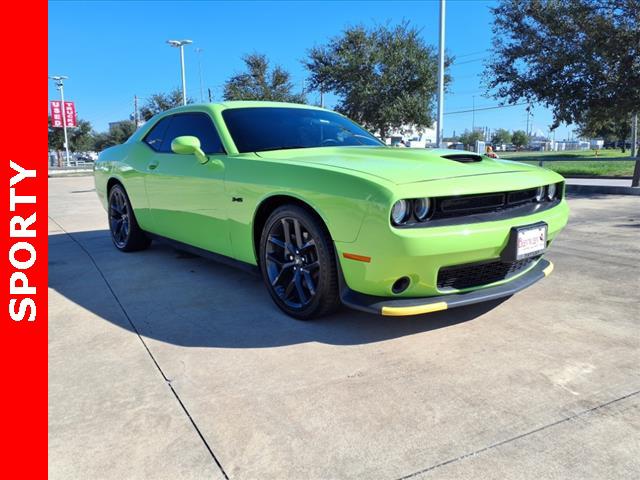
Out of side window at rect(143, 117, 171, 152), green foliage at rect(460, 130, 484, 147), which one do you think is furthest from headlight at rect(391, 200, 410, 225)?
green foliage at rect(460, 130, 484, 147)

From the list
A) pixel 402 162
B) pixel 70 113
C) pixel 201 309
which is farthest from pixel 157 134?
pixel 70 113

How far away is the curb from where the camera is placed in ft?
38.6

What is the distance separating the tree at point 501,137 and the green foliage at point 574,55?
105300mm

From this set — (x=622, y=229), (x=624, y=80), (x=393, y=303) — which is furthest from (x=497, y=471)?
(x=624, y=80)

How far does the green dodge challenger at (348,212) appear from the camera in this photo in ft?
8.80

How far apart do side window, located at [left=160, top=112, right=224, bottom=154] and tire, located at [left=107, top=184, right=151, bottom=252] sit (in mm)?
984

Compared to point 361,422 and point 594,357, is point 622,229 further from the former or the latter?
point 361,422

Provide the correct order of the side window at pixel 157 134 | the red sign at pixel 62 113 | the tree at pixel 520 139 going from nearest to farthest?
the side window at pixel 157 134, the red sign at pixel 62 113, the tree at pixel 520 139

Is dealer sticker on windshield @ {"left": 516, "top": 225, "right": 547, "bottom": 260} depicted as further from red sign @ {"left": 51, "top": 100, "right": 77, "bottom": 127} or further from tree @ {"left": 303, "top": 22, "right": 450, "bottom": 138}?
red sign @ {"left": 51, "top": 100, "right": 77, "bottom": 127}

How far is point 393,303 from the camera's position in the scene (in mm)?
2770

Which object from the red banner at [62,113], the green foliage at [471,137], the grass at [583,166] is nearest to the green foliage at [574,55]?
the grass at [583,166]

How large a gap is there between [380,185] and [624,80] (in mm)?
11395

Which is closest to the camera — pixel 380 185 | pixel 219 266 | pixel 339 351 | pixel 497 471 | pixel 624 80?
pixel 497 471

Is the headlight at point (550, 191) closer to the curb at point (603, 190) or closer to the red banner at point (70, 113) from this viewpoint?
the curb at point (603, 190)
